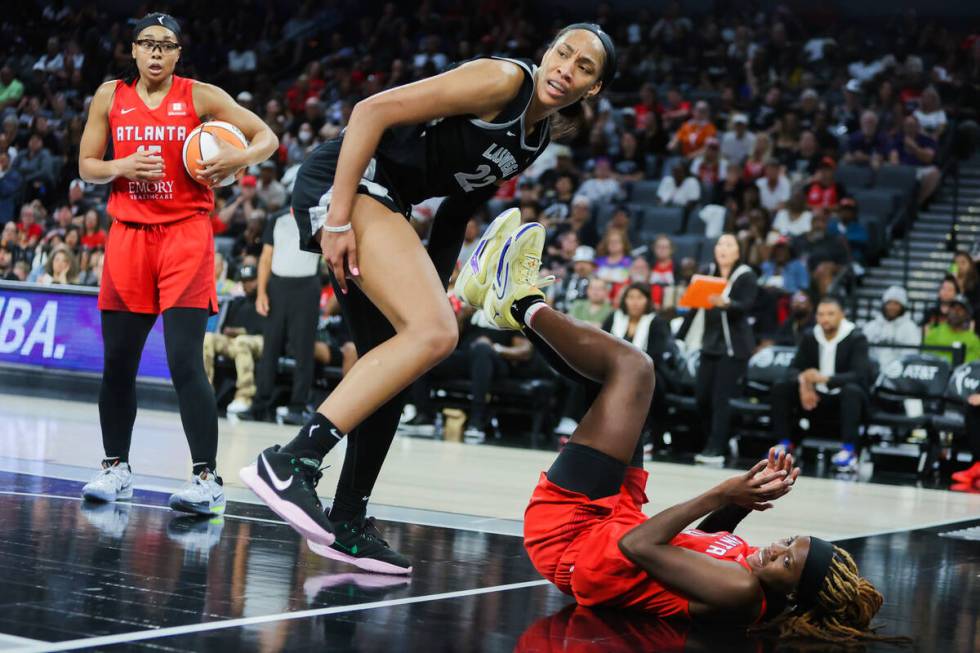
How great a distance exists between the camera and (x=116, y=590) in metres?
3.23

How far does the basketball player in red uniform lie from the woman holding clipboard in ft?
16.2

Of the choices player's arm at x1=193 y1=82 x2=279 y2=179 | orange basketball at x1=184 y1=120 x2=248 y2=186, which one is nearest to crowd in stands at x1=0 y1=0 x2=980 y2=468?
player's arm at x1=193 y1=82 x2=279 y2=179

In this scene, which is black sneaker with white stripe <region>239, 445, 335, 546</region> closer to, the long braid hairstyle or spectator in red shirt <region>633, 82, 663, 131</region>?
the long braid hairstyle

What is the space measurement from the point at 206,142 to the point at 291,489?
193 centimetres

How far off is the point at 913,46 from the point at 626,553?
13.5 meters

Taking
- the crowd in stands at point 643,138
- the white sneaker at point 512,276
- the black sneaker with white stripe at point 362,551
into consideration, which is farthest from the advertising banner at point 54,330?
the black sneaker with white stripe at point 362,551

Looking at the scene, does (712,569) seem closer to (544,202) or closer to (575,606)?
(575,606)

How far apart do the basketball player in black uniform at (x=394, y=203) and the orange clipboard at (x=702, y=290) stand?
565cm

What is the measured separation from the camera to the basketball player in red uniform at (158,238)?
478 centimetres

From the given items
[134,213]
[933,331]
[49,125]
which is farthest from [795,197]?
[49,125]

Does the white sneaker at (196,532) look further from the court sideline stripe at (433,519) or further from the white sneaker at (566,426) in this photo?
the white sneaker at (566,426)

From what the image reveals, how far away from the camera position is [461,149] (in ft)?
11.6

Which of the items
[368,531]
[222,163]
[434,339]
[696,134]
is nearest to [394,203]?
[434,339]

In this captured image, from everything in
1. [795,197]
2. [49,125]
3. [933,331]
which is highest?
[49,125]
